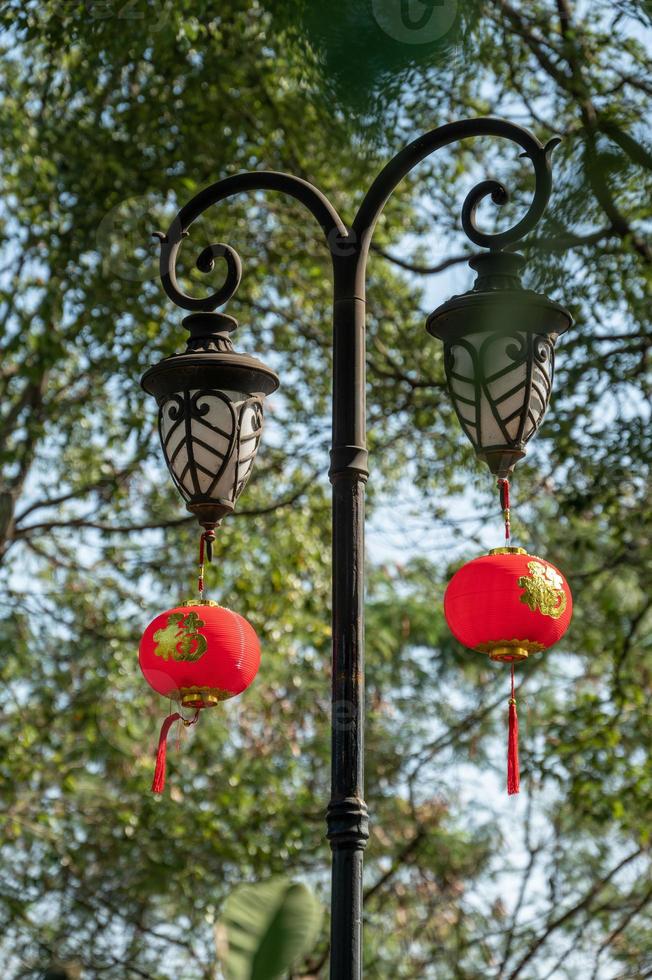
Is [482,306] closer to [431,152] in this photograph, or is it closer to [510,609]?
[431,152]

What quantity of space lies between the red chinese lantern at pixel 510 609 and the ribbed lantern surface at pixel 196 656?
638 millimetres

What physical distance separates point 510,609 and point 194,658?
903mm

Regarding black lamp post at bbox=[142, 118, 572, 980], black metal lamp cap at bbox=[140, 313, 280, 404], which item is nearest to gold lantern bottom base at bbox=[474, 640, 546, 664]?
black lamp post at bbox=[142, 118, 572, 980]

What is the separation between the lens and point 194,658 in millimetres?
3871

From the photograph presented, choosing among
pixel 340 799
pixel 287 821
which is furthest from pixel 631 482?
pixel 340 799

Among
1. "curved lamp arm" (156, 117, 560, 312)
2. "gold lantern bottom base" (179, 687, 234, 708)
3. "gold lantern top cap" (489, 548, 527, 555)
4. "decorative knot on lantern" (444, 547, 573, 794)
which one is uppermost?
"curved lamp arm" (156, 117, 560, 312)

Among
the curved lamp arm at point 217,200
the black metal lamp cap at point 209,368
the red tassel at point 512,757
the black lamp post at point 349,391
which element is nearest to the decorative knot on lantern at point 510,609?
the red tassel at point 512,757

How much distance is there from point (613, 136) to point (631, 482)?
21.0ft

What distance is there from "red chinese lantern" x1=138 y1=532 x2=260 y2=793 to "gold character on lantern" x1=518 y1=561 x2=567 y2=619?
2.81 feet

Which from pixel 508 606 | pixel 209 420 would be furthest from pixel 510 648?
pixel 209 420

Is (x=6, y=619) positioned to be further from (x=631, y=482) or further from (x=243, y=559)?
(x=631, y=482)

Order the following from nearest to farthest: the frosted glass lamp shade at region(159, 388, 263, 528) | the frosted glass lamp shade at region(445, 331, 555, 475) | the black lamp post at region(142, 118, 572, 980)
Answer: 1. the black lamp post at region(142, 118, 572, 980)
2. the frosted glass lamp shade at region(445, 331, 555, 475)
3. the frosted glass lamp shade at region(159, 388, 263, 528)

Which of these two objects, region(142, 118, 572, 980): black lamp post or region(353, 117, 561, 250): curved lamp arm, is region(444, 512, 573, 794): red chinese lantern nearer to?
region(142, 118, 572, 980): black lamp post

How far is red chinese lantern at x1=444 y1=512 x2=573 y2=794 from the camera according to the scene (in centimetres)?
367
